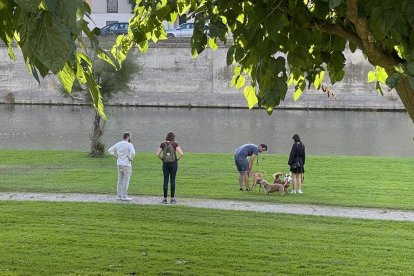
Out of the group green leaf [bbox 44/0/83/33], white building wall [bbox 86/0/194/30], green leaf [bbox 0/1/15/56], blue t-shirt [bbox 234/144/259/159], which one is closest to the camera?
green leaf [bbox 44/0/83/33]

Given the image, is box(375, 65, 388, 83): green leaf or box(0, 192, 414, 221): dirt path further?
box(0, 192, 414, 221): dirt path

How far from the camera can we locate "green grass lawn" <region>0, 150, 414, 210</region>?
16609 millimetres

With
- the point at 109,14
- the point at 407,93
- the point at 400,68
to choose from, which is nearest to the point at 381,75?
the point at 407,93

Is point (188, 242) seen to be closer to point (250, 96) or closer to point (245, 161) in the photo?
point (250, 96)

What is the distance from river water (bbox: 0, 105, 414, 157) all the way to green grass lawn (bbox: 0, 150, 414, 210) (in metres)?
6.77

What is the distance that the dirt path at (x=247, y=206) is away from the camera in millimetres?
14336

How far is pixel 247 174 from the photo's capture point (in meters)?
17.3

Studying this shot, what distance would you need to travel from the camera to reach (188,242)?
1099cm

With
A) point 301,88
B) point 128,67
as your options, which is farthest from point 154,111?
point 301,88

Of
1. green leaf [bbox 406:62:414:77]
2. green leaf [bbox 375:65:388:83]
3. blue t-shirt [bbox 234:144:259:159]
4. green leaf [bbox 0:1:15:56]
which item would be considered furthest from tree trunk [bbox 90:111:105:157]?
green leaf [bbox 0:1:15:56]

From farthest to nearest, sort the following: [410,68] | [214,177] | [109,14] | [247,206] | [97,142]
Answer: [109,14] < [97,142] < [214,177] < [247,206] < [410,68]

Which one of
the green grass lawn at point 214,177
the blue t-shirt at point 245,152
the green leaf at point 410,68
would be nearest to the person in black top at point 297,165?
the green grass lawn at point 214,177

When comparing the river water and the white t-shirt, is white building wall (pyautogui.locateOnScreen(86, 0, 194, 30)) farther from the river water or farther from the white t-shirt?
the white t-shirt

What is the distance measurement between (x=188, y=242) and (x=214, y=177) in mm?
8731
